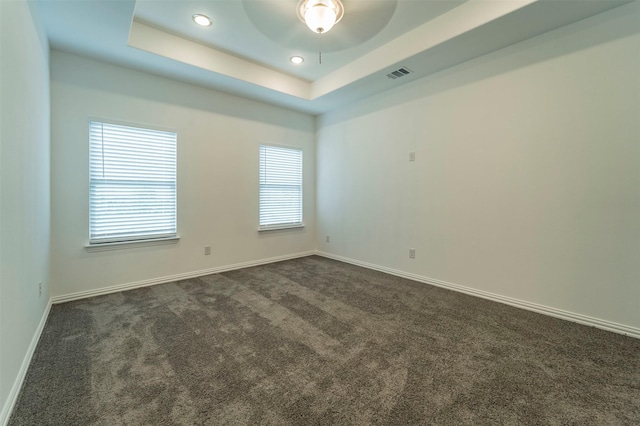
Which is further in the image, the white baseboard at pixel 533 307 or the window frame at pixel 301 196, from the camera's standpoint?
the window frame at pixel 301 196

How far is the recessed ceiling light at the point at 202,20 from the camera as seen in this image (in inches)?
111

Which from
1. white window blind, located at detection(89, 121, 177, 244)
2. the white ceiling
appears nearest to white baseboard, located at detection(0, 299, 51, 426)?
white window blind, located at detection(89, 121, 177, 244)

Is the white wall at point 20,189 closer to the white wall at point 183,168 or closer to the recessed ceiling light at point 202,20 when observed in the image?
the white wall at point 183,168

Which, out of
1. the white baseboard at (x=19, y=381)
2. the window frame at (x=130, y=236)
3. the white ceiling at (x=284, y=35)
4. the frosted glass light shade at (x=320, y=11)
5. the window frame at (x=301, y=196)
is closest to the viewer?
the white baseboard at (x=19, y=381)

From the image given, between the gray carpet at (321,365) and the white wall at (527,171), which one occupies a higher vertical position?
the white wall at (527,171)

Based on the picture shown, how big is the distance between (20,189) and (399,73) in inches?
152

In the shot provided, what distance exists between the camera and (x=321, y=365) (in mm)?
1909

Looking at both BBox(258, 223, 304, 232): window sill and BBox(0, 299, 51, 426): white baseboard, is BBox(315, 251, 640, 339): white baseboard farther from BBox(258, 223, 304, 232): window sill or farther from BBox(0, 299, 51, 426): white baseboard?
BBox(0, 299, 51, 426): white baseboard

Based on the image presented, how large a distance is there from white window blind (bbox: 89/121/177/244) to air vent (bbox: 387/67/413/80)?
3.03 metres

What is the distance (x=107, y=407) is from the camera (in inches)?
59.9

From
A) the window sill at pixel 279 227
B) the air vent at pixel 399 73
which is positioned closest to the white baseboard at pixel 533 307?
the window sill at pixel 279 227

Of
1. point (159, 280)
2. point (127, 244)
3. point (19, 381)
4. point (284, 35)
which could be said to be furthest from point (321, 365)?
point (284, 35)

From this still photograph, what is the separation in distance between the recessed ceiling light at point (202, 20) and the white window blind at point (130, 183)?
1.46 meters

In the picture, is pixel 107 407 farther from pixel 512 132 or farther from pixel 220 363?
pixel 512 132
